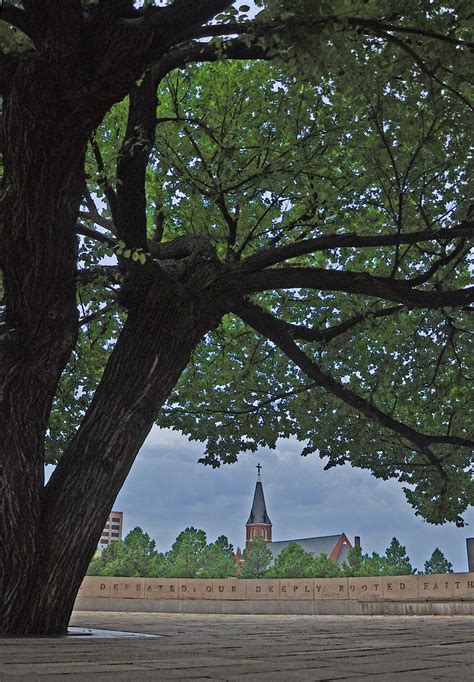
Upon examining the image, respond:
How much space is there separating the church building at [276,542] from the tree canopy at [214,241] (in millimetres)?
73057

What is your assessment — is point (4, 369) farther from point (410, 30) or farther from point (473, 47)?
point (473, 47)

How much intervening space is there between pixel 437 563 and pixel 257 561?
2161 cm

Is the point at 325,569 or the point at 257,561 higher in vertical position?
the point at 257,561

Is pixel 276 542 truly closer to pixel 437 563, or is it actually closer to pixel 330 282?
pixel 437 563

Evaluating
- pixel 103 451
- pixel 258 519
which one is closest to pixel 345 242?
pixel 103 451

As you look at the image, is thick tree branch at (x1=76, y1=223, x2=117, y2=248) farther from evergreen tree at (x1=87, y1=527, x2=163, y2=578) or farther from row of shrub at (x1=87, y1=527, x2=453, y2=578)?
evergreen tree at (x1=87, y1=527, x2=163, y2=578)

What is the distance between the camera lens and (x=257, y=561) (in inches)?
2296

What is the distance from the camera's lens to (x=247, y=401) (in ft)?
47.0

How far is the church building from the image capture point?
279ft

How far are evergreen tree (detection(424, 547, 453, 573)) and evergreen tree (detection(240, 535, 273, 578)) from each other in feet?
64.4

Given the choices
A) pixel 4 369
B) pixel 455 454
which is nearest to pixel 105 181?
pixel 4 369

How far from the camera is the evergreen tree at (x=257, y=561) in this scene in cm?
5730

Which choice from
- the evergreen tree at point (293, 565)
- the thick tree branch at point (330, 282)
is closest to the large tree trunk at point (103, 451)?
the thick tree branch at point (330, 282)

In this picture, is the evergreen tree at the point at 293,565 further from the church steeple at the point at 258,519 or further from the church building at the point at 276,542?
the church steeple at the point at 258,519
